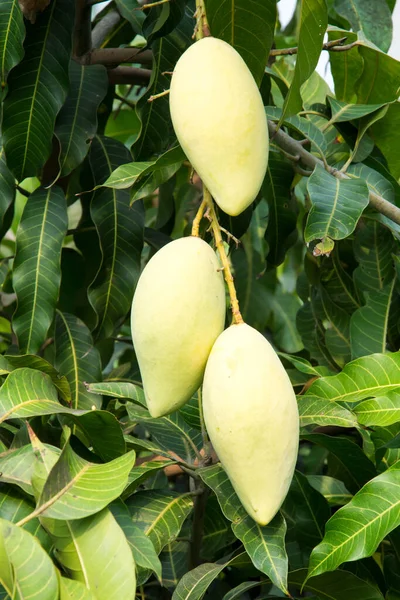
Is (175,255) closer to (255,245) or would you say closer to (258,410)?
(258,410)

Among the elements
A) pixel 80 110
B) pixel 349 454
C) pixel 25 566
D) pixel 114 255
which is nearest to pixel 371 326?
pixel 349 454

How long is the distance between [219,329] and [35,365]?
27 cm

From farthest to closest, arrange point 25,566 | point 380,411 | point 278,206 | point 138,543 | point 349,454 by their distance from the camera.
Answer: point 278,206, point 349,454, point 380,411, point 138,543, point 25,566

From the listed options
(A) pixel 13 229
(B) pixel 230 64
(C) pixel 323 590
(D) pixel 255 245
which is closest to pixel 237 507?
(C) pixel 323 590

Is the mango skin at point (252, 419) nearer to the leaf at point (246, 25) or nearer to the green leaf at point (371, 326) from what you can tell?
the leaf at point (246, 25)

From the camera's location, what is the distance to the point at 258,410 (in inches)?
22.2

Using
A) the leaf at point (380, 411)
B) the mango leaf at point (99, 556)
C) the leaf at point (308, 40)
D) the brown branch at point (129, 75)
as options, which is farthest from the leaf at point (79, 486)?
the brown branch at point (129, 75)

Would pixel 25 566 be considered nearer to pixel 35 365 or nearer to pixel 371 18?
pixel 35 365

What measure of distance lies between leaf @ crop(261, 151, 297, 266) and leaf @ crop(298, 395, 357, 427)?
32cm

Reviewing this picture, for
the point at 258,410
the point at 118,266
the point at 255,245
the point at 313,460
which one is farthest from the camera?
the point at 255,245

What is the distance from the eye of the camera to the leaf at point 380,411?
2.39ft

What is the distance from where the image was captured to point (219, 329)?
24.5 inches

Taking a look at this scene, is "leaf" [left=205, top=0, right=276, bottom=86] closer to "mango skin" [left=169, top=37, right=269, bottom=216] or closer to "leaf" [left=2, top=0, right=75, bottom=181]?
"mango skin" [left=169, top=37, right=269, bottom=216]

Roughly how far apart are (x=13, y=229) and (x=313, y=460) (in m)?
0.93
